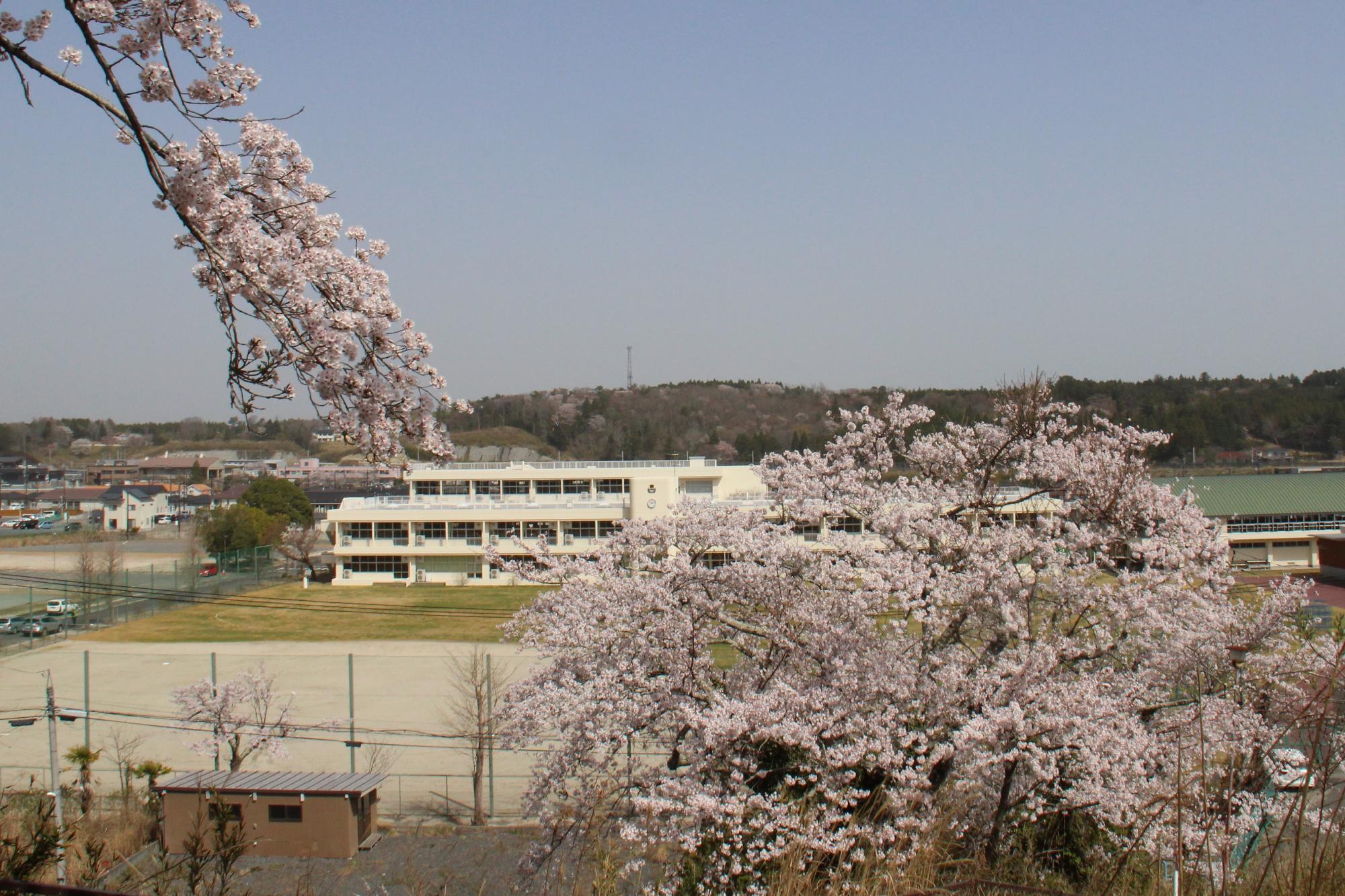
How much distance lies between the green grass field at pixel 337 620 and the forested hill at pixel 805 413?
11.0 m

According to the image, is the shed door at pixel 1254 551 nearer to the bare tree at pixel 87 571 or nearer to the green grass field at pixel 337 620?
the green grass field at pixel 337 620

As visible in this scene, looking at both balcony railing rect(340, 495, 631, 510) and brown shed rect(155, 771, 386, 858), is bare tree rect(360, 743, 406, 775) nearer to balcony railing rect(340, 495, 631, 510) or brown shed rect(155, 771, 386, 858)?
brown shed rect(155, 771, 386, 858)

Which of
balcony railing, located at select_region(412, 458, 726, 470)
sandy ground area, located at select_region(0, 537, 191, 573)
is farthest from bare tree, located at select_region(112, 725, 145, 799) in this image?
balcony railing, located at select_region(412, 458, 726, 470)

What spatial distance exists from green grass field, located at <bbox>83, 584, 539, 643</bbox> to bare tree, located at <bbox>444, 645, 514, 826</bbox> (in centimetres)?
463

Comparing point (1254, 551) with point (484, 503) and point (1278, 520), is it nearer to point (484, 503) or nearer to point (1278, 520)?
point (1278, 520)

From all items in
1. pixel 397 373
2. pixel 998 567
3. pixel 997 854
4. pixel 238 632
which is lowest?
pixel 238 632

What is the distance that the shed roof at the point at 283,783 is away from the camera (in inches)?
420

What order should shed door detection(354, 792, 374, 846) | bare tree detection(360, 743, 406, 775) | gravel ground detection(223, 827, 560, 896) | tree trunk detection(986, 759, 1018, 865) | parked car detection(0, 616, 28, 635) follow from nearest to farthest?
tree trunk detection(986, 759, 1018, 865) < gravel ground detection(223, 827, 560, 896) < shed door detection(354, 792, 374, 846) < bare tree detection(360, 743, 406, 775) < parked car detection(0, 616, 28, 635)

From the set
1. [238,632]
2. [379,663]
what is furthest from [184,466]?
[379,663]

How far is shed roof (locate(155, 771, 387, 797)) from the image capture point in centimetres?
1066

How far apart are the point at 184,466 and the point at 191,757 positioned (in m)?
73.9

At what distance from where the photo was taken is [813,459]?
28.5 ft

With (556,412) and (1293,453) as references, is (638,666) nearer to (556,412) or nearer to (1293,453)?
(1293,453)

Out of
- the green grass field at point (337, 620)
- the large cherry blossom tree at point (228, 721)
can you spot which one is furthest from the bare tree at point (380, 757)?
the green grass field at point (337, 620)
